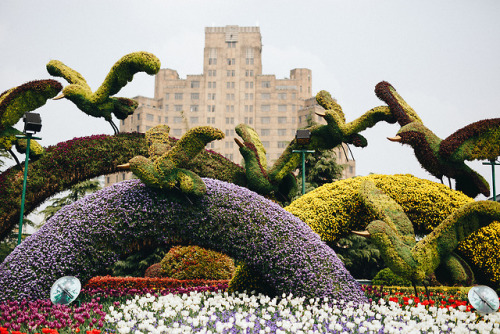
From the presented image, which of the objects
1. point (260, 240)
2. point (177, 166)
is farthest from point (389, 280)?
point (177, 166)

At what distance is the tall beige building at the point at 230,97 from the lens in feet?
222

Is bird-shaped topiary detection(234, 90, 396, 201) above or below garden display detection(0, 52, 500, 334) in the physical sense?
above

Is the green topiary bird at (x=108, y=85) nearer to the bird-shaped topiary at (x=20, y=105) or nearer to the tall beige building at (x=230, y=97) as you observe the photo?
the bird-shaped topiary at (x=20, y=105)

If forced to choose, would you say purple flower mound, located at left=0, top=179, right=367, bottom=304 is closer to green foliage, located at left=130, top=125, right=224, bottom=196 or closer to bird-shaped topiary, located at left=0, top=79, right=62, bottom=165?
green foliage, located at left=130, top=125, right=224, bottom=196

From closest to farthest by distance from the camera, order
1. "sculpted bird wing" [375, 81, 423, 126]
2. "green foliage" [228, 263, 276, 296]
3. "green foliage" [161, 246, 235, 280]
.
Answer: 1. "green foliage" [228, 263, 276, 296]
2. "sculpted bird wing" [375, 81, 423, 126]
3. "green foliage" [161, 246, 235, 280]

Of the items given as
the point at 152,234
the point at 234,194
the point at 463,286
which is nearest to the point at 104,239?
the point at 152,234

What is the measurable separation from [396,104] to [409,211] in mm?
2711

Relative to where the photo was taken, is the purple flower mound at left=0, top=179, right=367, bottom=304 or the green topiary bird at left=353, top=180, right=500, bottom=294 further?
the green topiary bird at left=353, top=180, right=500, bottom=294

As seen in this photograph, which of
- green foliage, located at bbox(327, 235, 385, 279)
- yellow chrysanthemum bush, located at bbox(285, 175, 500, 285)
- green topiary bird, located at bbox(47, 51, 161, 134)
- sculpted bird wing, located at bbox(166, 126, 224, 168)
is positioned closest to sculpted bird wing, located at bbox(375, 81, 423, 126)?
yellow chrysanthemum bush, located at bbox(285, 175, 500, 285)

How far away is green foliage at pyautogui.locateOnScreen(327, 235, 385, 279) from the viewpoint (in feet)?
55.7

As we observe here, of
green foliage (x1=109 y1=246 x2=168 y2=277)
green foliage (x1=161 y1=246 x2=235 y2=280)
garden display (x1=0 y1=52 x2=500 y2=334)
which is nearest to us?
garden display (x1=0 y1=52 x2=500 y2=334)

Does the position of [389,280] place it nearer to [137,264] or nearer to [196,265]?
[196,265]

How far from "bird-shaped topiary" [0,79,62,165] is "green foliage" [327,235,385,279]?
1159 cm

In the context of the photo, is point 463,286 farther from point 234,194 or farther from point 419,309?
point 234,194
